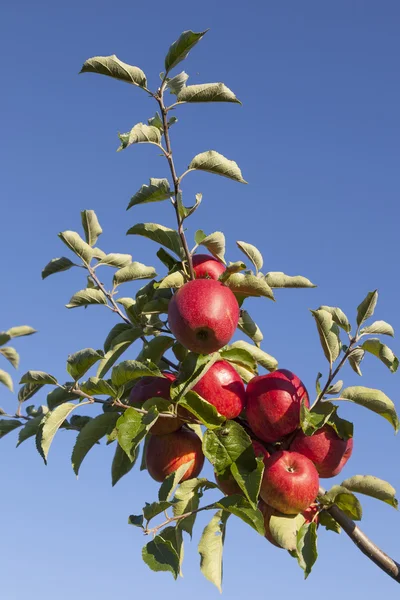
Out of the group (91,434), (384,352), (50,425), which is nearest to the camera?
(50,425)

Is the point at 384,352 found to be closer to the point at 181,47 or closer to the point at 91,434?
the point at 91,434

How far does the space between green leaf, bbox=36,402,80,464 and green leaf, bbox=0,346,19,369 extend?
32 centimetres

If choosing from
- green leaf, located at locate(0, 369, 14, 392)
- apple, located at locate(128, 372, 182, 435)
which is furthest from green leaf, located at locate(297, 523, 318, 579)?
green leaf, located at locate(0, 369, 14, 392)

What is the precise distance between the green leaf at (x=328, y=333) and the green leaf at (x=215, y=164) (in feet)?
2.80

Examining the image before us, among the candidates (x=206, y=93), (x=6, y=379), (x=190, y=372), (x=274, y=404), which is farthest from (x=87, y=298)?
(x=206, y=93)

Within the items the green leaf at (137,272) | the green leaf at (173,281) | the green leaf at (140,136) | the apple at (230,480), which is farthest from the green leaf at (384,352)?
the green leaf at (140,136)

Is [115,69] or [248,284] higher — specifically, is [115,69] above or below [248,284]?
above

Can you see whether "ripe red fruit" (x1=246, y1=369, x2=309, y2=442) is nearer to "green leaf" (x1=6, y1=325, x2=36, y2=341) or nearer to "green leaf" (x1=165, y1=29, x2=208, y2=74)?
"green leaf" (x1=6, y1=325, x2=36, y2=341)

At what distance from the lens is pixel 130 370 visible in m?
3.47

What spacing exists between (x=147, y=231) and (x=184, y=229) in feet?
0.88

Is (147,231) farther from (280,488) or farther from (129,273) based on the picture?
(280,488)

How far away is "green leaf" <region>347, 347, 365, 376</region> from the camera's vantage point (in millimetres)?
3818

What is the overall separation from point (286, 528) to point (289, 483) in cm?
26

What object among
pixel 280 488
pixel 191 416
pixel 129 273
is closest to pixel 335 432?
pixel 280 488
